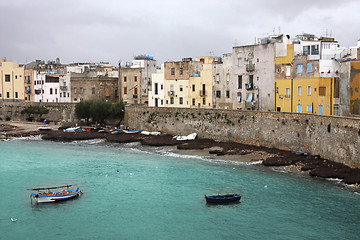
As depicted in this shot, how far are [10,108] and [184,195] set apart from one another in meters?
62.7

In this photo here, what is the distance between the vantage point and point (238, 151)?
5078cm

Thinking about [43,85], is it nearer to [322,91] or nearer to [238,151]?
[238,151]

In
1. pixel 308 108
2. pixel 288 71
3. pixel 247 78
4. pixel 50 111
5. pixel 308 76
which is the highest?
pixel 288 71

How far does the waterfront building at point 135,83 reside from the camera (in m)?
81.2

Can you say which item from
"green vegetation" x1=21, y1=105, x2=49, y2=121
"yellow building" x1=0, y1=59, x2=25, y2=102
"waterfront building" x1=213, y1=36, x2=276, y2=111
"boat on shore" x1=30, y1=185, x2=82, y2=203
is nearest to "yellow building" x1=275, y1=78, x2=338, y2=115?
"waterfront building" x1=213, y1=36, x2=276, y2=111

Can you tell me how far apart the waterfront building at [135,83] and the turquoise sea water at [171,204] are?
33.5 meters

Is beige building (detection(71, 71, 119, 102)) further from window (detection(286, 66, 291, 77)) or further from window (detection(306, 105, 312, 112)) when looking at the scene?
→ window (detection(306, 105, 312, 112))

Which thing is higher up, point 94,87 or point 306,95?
point 94,87

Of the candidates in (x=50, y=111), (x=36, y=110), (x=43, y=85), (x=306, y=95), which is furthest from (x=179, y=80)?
(x=43, y=85)

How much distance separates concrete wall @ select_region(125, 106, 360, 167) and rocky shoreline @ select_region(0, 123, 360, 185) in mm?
1043

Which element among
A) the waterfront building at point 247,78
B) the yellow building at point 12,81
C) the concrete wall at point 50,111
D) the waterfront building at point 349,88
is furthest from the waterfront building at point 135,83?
the waterfront building at point 349,88

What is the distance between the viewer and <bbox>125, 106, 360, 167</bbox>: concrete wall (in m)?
40.6

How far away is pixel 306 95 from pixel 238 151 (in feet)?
33.2

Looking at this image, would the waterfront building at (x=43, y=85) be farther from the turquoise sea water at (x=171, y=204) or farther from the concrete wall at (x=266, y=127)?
the turquoise sea water at (x=171, y=204)
